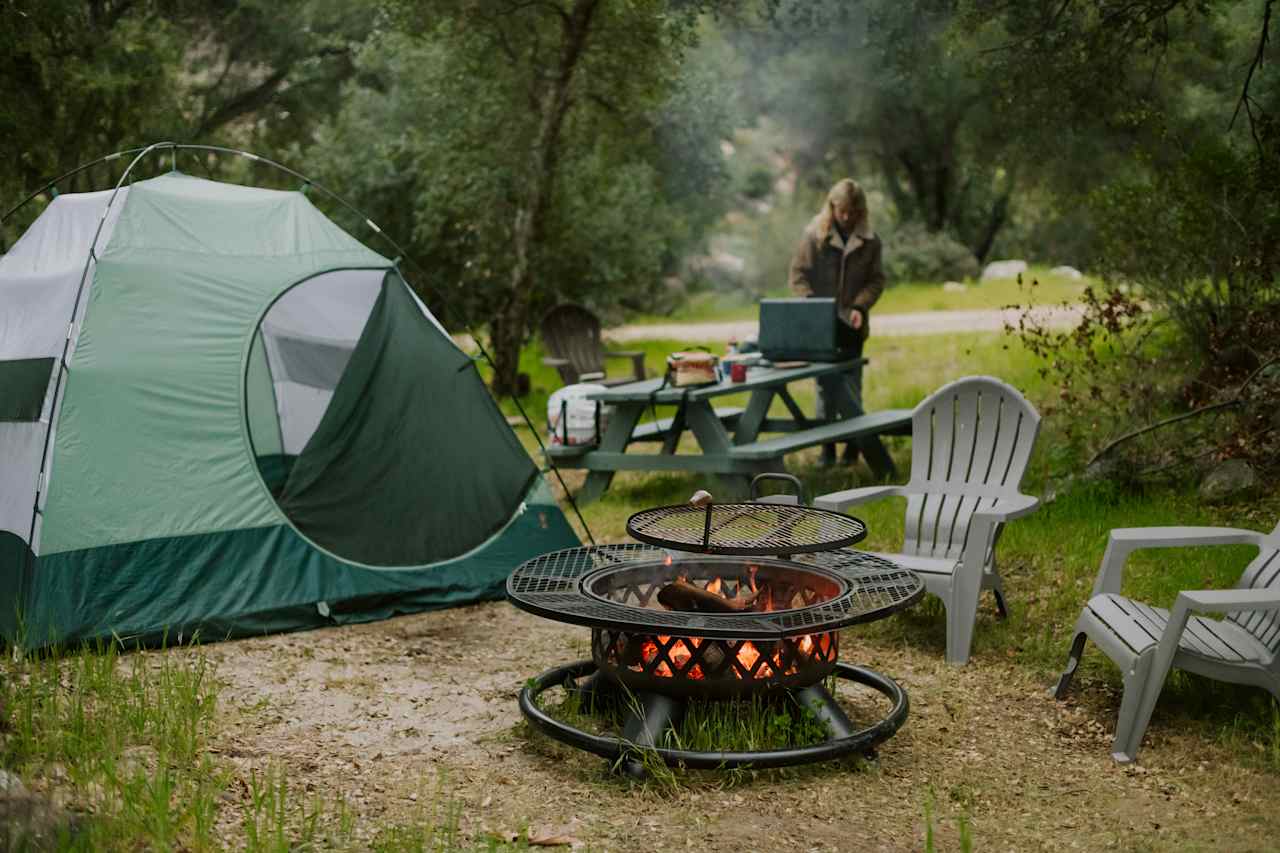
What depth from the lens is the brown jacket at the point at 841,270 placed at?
27.2 feet

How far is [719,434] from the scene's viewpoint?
730 centimetres

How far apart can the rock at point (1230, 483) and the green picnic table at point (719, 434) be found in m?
1.71

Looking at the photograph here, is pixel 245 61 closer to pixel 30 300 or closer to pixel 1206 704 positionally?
pixel 30 300

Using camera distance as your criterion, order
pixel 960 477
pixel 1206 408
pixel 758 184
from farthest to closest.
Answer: pixel 758 184 < pixel 1206 408 < pixel 960 477

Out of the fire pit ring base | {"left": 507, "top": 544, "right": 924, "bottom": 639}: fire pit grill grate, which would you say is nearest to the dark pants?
{"left": 507, "top": 544, "right": 924, "bottom": 639}: fire pit grill grate

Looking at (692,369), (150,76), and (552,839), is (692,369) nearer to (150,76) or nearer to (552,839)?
(552,839)

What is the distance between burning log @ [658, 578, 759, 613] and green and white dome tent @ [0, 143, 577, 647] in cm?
209

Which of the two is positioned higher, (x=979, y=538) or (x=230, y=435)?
(x=230, y=435)

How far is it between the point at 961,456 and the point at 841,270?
2913mm

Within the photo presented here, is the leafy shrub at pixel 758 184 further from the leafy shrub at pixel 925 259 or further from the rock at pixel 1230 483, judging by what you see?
the rock at pixel 1230 483

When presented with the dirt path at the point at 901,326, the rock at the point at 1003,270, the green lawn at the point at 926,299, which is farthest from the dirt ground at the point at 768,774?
the rock at the point at 1003,270

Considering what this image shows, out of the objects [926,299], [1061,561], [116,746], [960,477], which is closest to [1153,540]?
[960,477]

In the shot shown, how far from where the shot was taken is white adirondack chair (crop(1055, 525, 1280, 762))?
3848mm

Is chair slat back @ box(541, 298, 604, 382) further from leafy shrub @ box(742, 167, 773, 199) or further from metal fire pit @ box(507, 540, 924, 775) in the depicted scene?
leafy shrub @ box(742, 167, 773, 199)
